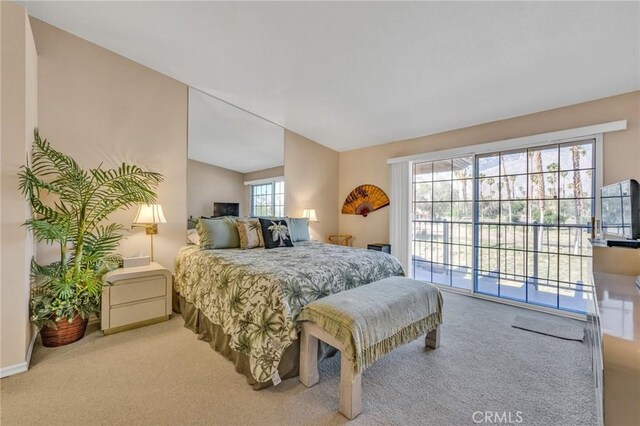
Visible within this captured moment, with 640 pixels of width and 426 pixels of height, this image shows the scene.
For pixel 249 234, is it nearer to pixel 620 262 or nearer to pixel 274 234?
pixel 274 234

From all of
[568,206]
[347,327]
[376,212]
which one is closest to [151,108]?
[347,327]

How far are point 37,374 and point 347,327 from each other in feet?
7.43

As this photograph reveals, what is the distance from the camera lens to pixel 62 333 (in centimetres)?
234

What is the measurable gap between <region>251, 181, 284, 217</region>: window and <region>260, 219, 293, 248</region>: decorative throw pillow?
29.4 inches

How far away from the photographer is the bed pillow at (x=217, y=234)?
10.3ft

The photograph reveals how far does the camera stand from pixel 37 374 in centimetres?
195

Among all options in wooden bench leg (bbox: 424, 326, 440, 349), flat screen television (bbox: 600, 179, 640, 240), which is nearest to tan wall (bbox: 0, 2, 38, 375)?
wooden bench leg (bbox: 424, 326, 440, 349)

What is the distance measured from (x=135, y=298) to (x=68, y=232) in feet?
2.70

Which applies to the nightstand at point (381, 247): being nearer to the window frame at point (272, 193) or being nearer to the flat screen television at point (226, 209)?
the window frame at point (272, 193)

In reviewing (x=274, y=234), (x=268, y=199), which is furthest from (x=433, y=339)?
(x=268, y=199)

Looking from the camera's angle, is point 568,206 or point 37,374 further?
point 568,206

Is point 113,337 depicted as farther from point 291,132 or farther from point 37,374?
point 291,132

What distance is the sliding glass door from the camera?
314 cm

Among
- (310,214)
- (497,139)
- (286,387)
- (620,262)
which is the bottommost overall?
(286,387)
